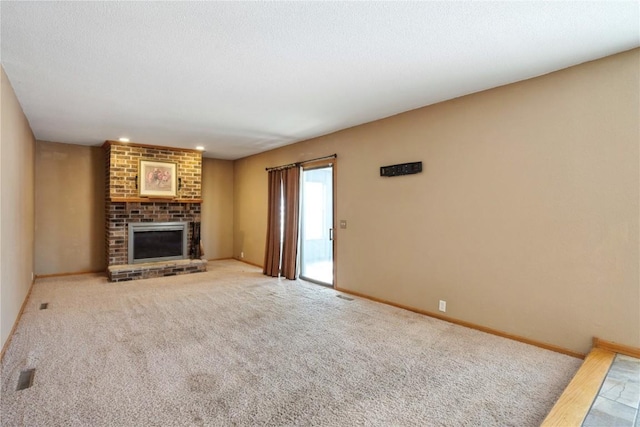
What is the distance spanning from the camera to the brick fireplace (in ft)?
19.4

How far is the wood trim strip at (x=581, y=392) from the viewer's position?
1918 millimetres

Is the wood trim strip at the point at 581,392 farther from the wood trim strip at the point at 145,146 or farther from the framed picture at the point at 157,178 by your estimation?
the wood trim strip at the point at 145,146

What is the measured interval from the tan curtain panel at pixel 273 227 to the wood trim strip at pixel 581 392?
15.2ft

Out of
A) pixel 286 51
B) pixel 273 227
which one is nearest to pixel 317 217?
pixel 273 227

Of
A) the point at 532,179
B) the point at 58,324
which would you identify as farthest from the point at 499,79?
the point at 58,324

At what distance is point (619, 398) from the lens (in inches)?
82.6

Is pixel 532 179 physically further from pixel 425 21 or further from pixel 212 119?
pixel 212 119

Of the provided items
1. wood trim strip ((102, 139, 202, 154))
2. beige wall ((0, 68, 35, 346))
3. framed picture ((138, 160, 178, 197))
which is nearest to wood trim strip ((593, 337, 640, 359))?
beige wall ((0, 68, 35, 346))

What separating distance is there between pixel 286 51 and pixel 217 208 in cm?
600

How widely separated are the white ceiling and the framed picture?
2101 mm

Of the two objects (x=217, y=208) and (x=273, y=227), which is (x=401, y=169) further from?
(x=217, y=208)

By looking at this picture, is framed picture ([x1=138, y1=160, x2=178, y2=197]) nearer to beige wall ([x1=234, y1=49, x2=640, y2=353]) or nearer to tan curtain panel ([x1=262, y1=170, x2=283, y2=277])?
tan curtain panel ([x1=262, y1=170, x2=283, y2=277])

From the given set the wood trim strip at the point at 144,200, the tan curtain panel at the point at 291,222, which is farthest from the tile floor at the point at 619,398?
the wood trim strip at the point at 144,200

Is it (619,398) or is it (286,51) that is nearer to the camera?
(619,398)
